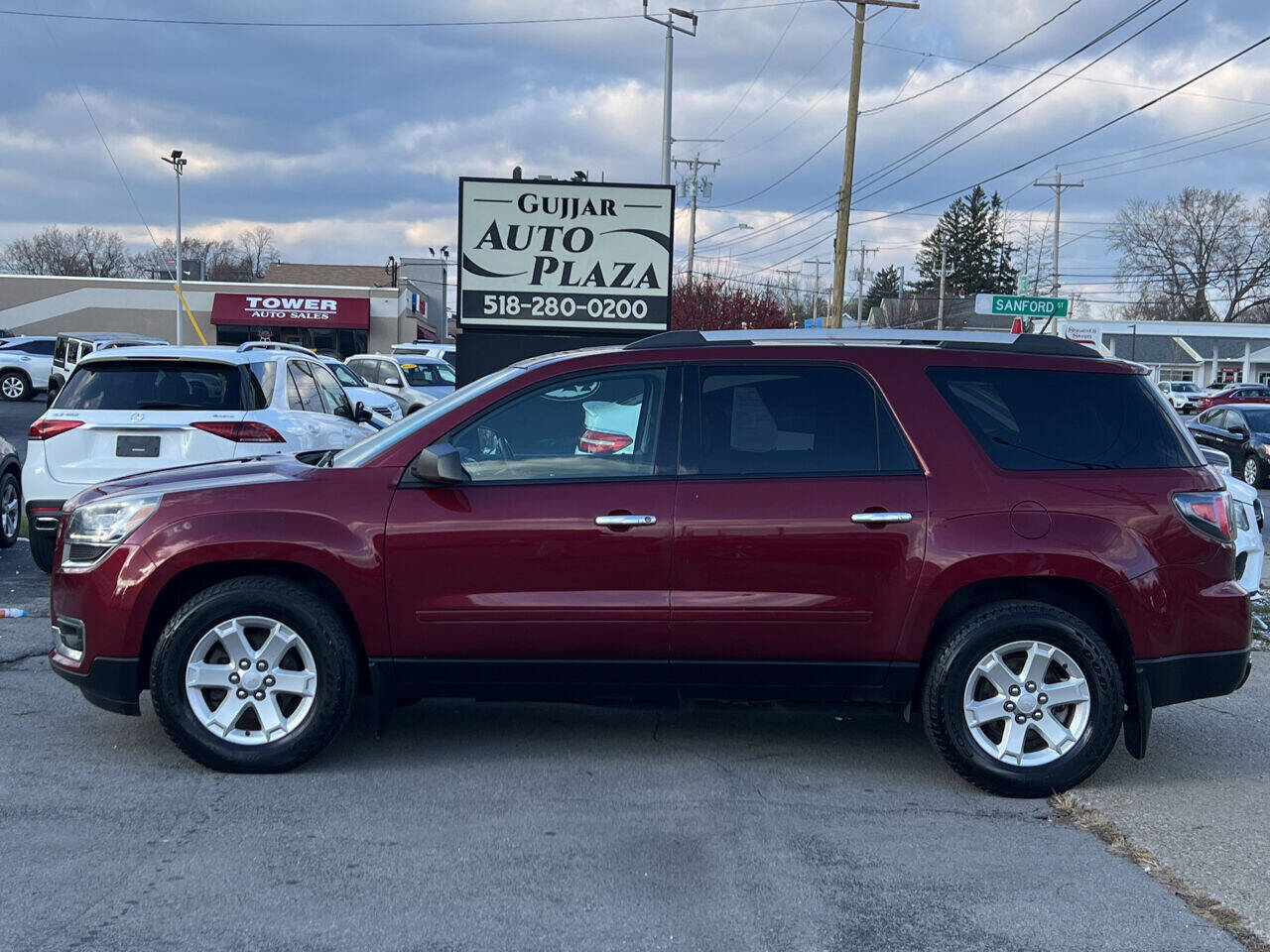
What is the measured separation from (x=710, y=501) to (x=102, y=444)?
5.32 metres

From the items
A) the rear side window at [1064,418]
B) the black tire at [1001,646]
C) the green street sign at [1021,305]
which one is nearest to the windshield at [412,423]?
the rear side window at [1064,418]

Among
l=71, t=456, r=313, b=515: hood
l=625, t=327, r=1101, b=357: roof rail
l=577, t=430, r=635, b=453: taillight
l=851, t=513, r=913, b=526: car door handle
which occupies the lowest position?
l=851, t=513, r=913, b=526: car door handle

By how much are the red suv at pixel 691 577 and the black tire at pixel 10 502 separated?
6343mm

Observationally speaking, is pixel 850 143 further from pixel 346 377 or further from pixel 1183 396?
pixel 1183 396

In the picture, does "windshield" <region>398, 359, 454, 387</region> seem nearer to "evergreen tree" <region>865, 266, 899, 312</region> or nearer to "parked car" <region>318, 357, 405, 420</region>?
"parked car" <region>318, 357, 405, 420</region>

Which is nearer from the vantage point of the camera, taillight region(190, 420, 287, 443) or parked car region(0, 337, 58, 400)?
taillight region(190, 420, 287, 443)

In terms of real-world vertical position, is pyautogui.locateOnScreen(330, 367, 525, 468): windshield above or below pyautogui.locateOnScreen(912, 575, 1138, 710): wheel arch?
above

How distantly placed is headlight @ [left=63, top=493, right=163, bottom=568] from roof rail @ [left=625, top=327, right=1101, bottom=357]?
7.18ft

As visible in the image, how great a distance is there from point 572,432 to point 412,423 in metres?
0.73

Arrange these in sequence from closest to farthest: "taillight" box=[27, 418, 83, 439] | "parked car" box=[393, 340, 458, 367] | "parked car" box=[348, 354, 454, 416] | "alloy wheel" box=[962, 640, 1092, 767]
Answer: "alloy wheel" box=[962, 640, 1092, 767] → "taillight" box=[27, 418, 83, 439] → "parked car" box=[348, 354, 454, 416] → "parked car" box=[393, 340, 458, 367]

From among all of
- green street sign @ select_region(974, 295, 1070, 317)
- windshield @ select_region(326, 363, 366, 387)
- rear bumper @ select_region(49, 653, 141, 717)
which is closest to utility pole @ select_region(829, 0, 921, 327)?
green street sign @ select_region(974, 295, 1070, 317)

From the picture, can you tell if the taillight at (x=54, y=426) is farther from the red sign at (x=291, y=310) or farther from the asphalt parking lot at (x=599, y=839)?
the red sign at (x=291, y=310)

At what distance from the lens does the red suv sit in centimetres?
507

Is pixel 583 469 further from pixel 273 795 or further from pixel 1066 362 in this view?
pixel 1066 362
